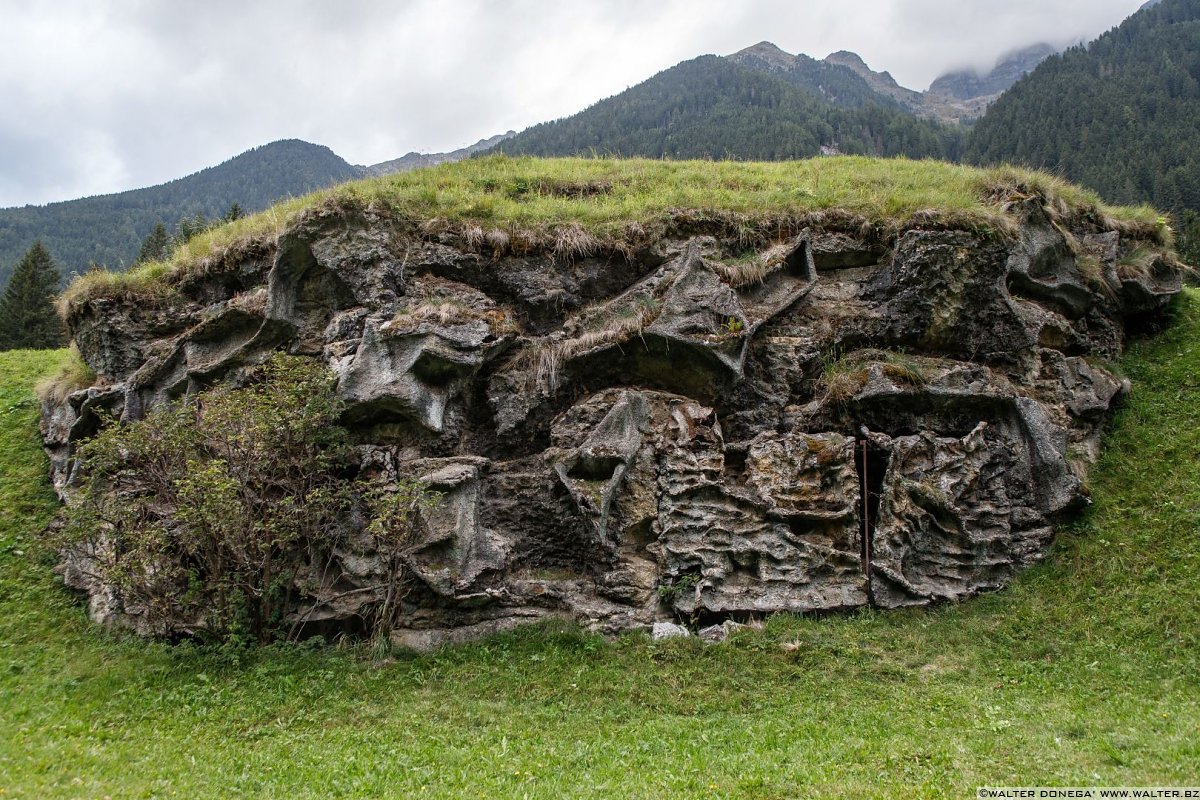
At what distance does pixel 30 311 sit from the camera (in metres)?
30.8

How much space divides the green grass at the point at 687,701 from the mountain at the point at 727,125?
40399 millimetres

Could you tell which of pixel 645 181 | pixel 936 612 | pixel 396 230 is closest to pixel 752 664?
pixel 936 612

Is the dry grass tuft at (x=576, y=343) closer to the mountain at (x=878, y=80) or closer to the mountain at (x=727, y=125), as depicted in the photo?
the mountain at (x=727, y=125)

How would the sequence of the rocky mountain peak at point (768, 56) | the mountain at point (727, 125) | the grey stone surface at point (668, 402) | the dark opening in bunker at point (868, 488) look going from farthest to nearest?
the rocky mountain peak at point (768, 56) → the mountain at point (727, 125) → the dark opening in bunker at point (868, 488) → the grey stone surface at point (668, 402)

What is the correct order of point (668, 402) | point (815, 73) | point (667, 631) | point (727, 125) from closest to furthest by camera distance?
point (667, 631), point (668, 402), point (727, 125), point (815, 73)

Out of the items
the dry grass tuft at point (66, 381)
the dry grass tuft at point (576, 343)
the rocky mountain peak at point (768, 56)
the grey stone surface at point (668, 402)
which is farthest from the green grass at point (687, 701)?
the rocky mountain peak at point (768, 56)

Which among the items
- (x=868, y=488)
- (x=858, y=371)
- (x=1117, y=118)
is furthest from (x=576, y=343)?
(x=1117, y=118)

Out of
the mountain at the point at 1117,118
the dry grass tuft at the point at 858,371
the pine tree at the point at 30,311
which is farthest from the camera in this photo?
the mountain at the point at 1117,118

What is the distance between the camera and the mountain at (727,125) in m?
64.0

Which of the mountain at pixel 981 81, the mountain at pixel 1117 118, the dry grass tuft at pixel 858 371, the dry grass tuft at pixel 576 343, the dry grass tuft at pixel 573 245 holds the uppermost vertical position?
the mountain at pixel 981 81

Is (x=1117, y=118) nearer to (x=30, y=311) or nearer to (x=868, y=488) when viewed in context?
(x=868, y=488)

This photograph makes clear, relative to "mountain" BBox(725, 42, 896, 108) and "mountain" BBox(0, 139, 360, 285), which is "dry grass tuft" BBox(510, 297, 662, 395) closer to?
"mountain" BBox(0, 139, 360, 285)

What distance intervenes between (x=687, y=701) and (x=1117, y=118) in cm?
7658

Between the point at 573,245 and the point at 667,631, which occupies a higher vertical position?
the point at 573,245
